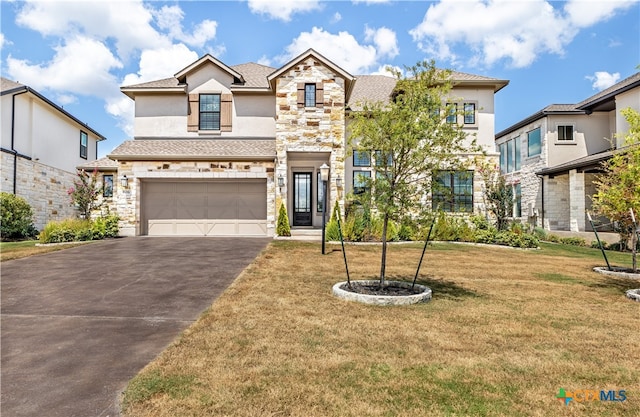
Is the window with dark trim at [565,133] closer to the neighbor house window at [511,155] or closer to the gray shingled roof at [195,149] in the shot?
the neighbor house window at [511,155]

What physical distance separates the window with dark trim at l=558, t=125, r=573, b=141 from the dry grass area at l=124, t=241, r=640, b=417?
1596 centimetres

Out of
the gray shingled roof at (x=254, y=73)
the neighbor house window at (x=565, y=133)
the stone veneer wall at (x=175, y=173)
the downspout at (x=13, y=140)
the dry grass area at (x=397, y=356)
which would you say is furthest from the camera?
the neighbor house window at (x=565, y=133)

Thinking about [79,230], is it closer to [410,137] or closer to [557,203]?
[410,137]

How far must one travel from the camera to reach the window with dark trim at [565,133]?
2002cm

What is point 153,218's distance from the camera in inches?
665

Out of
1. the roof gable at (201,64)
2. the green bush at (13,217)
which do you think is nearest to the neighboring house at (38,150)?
the green bush at (13,217)

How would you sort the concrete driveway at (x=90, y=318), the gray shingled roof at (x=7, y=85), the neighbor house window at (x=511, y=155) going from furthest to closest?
the neighbor house window at (x=511, y=155) → the gray shingled roof at (x=7, y=85) → the concrete driveway at (x=90, y=318)

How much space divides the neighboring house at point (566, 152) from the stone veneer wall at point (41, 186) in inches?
1038

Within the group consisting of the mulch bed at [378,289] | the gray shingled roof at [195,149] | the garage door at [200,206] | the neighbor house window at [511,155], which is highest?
the neighbor house window at [511,155]

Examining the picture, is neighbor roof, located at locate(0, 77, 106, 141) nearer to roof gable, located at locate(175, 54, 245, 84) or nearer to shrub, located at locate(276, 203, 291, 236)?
roof gable, located at locate(175, 54, 245, 84)

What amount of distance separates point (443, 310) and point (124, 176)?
15584 millimetres

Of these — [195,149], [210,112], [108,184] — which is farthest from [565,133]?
[108,184]

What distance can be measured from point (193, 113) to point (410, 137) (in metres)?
14.4

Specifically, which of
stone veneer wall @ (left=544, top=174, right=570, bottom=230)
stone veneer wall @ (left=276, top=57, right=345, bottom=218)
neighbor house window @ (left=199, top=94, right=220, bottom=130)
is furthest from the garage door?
stone veneer wall @ (left=544, top=174, right=570, bottom=230)
